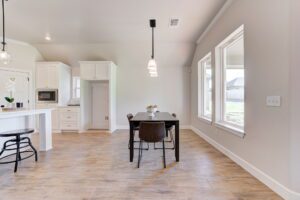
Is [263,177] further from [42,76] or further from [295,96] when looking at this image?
[42,76]

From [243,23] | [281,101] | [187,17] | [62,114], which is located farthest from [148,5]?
[62,114]

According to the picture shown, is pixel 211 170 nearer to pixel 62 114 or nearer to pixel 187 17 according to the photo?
pixel 187 17

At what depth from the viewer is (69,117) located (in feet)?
19.0

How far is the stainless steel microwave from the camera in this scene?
5.79 m

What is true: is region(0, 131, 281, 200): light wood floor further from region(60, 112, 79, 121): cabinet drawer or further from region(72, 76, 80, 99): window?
region(72, 76, 80, 99): window

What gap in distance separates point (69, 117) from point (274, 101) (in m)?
5.52

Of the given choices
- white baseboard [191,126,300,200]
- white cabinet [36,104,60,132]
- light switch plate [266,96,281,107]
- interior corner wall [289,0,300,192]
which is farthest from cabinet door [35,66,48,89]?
interior corner wall [289,0,300,192]

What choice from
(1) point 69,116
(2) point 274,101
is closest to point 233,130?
(2) point 274,101

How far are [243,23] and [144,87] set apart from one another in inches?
163

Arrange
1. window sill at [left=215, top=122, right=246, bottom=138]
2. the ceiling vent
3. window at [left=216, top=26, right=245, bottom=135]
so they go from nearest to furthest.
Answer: window sill at [left=215, top=122, right=246, bottom=138] < window at [left=216, top=26, right=245, bottom=135] < the ceiling vent

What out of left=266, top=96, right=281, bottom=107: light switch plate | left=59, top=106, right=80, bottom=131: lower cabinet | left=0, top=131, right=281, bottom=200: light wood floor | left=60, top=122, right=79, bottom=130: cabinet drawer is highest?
left=266, top=96, right=281, bottom=107: light switch plate

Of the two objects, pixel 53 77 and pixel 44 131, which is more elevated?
pixel 53 77

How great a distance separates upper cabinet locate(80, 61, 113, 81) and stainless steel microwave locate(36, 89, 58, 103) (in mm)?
1053

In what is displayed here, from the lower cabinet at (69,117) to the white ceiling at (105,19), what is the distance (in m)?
2.11
